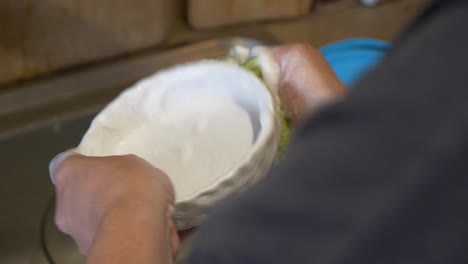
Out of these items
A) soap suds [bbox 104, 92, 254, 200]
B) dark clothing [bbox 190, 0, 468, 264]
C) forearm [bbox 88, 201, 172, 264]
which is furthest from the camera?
soap suds [bbox 104, 92, 254, 200]

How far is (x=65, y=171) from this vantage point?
0.39 metres

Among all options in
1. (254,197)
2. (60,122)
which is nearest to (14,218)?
(60,122)

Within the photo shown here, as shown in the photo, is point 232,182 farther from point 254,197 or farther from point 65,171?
point 254,197

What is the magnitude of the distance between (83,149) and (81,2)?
21cm

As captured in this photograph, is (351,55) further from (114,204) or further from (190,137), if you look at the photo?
(114,204)

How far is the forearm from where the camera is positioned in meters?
0.31

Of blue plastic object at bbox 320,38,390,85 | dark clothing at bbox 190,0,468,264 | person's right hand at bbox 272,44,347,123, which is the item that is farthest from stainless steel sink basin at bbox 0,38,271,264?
dark clothing at bbox 190,0,468,264

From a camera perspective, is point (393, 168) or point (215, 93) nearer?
point (393, 168)

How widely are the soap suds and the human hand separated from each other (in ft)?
0.17

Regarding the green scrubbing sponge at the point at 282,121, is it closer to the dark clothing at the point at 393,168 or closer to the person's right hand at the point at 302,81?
the person's right hand at the point at 302,81

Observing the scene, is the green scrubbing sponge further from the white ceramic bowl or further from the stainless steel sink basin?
the stainless steel sink basin

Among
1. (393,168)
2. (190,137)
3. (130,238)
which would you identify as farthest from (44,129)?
(393,168)

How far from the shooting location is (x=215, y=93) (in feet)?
1.54

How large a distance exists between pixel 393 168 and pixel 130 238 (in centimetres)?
20
